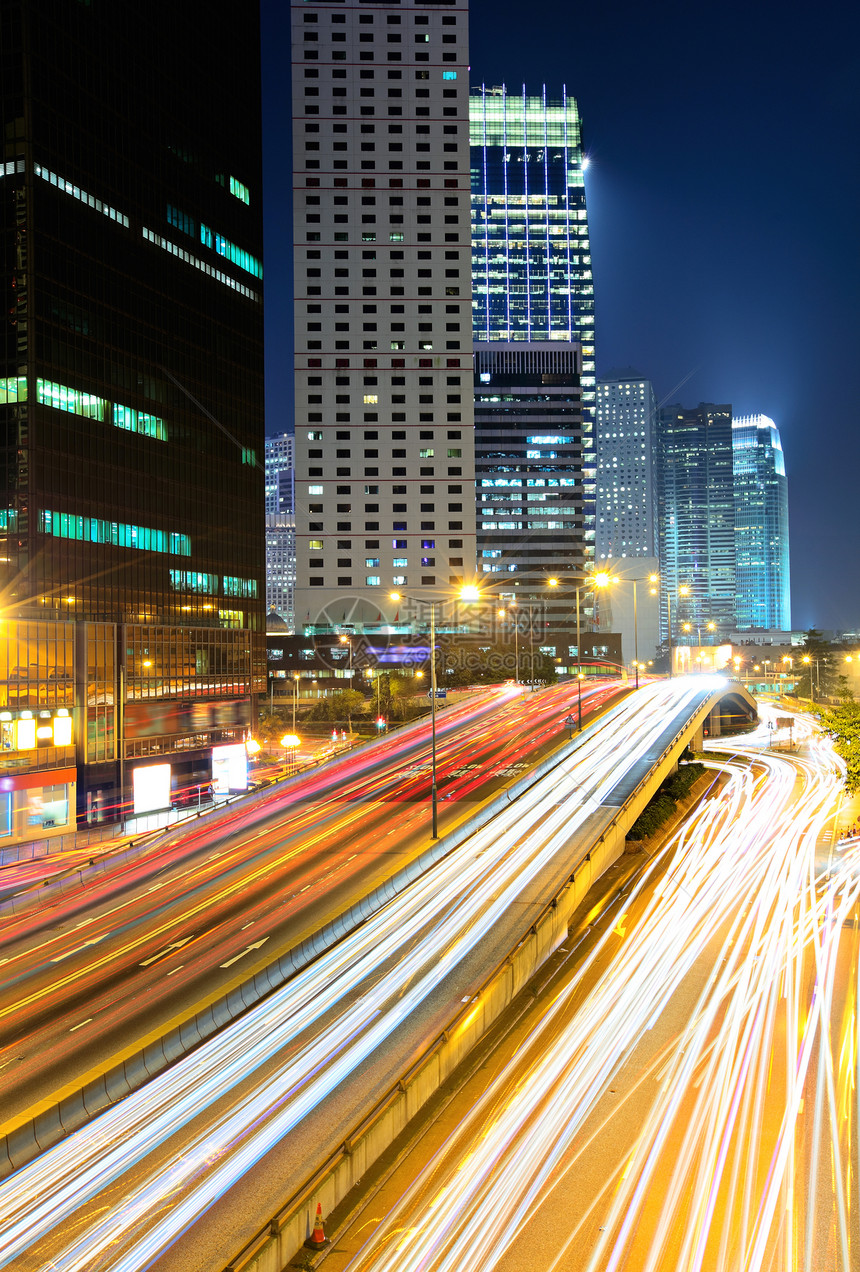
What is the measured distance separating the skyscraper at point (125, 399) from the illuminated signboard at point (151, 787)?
0.63 m

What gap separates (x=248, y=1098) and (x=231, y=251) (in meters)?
72.7

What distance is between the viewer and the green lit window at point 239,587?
231ft

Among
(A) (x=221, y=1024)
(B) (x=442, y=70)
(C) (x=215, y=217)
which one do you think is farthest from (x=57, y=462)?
(B) (x=442, y=70)

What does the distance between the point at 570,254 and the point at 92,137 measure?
364 ft

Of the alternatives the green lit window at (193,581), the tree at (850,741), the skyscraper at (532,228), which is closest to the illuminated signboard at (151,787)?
the green lit window at (193,581)

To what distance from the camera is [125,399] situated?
59312 millimetres

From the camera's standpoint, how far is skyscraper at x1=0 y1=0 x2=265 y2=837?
48.2 meters

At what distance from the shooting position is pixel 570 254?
493 feet

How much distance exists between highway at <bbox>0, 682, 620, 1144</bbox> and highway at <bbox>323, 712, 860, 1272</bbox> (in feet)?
22.9

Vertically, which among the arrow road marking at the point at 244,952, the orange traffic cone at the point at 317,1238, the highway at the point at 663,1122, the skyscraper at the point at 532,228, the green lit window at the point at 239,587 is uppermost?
the skyscraper at the point at 532,228

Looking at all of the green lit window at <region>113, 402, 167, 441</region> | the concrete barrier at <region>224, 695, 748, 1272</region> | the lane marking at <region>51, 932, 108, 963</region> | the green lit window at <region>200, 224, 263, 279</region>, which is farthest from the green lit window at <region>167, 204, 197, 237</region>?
the concrete barrier at <region>224, 695, 748, 1272</region>

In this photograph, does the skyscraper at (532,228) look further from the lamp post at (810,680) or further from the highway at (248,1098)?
the highway at (248,1098)

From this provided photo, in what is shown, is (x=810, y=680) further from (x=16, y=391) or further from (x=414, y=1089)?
(x=414, y=1089)

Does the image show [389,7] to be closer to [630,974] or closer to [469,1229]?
[630,974]
